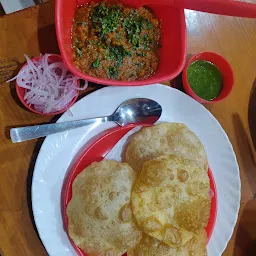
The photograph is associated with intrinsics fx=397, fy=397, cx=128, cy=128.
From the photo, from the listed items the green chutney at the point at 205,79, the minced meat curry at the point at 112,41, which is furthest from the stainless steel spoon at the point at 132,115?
the green chutney at the point at 205,79

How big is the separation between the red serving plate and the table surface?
0.17m

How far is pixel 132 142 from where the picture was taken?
180cm

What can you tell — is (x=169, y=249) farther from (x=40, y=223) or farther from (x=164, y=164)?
(x=40, y=223)

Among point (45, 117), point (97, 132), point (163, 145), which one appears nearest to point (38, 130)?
point (45, 117)

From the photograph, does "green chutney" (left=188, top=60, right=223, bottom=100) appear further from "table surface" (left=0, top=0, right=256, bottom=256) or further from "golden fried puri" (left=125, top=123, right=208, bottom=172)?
"golden fried puri" (left=125, top=123, right=208, bottom=172)

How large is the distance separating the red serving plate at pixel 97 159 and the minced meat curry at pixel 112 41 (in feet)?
0.85

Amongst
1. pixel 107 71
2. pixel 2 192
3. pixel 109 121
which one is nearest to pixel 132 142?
pixel 109 121

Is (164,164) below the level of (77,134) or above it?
below

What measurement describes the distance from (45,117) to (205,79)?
796 mm

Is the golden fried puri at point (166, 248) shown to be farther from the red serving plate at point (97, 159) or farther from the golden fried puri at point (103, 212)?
the red serving plate at point (97, 159)

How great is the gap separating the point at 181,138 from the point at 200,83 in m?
0.32

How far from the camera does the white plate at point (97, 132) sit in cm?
173

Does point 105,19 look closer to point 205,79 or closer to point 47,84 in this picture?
point 47,84

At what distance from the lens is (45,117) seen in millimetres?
1817
